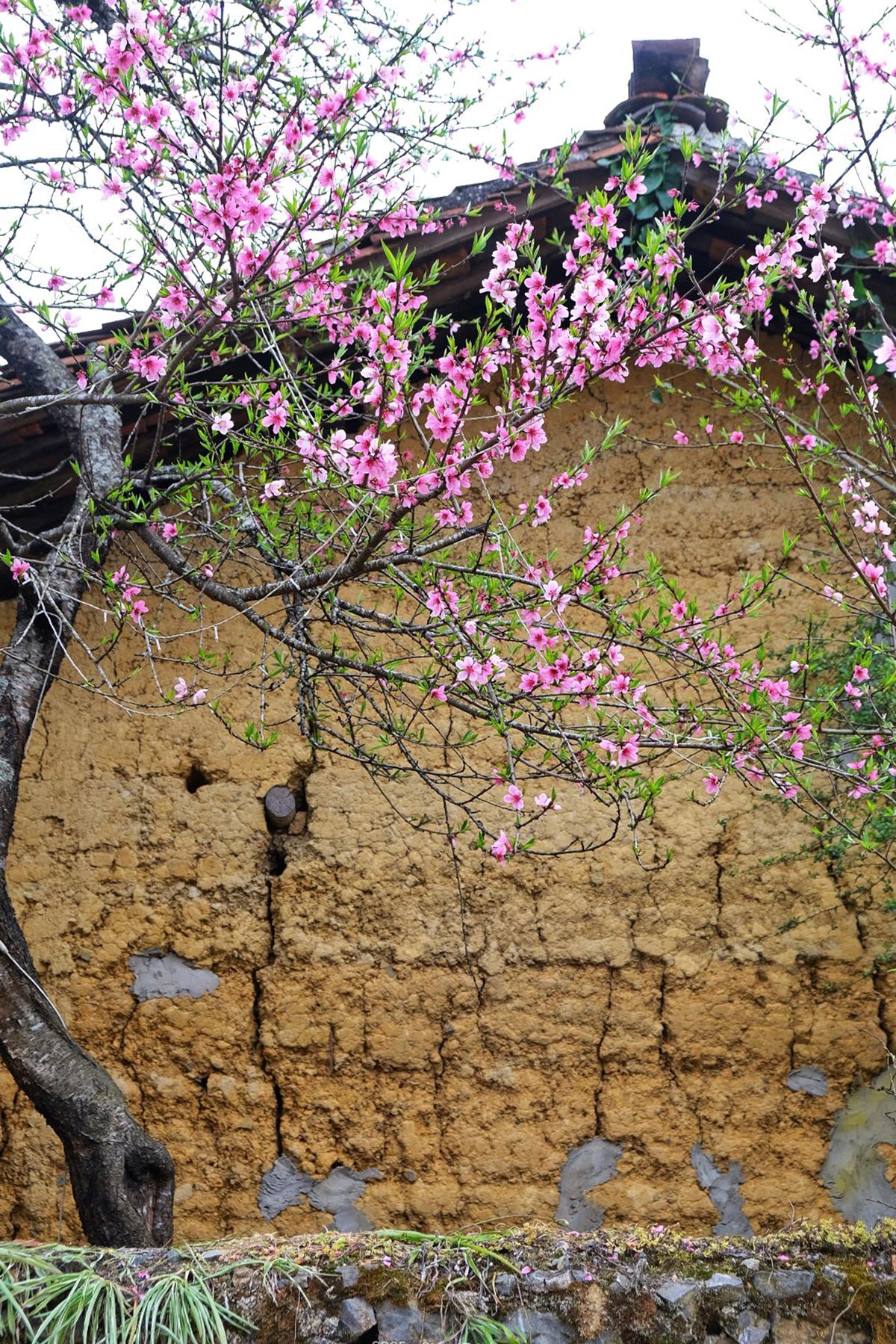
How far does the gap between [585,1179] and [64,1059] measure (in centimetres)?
177

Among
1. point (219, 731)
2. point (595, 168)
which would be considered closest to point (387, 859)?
point (219, 731)

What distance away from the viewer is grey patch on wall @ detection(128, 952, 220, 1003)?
3943 millimetres

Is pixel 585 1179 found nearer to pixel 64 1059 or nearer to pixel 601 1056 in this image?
pixel 601 1056

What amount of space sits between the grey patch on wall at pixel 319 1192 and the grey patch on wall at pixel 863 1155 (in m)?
1.52

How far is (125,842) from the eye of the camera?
4.12m

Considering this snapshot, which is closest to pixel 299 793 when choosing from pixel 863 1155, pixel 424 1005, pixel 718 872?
pixel 424 1005

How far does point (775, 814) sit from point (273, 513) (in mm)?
2099

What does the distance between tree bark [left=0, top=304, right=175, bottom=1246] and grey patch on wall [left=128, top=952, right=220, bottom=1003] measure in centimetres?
72

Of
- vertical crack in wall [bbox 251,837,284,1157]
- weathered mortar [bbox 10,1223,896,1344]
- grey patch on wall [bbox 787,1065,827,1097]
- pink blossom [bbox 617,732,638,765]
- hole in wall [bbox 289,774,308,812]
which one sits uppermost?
hole in wall [bbox 289,774,308,812]

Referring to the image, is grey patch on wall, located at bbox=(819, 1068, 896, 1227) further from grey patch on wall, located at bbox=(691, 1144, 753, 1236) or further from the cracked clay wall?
grey patch on wall, located at bbox=(691, 1144, 753, 1236)

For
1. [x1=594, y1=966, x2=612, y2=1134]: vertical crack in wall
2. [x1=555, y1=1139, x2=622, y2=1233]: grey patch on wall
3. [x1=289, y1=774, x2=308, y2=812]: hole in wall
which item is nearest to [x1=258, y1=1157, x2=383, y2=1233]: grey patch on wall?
[x1=555, y1=1139, x2=622, y2=1233]: grey patch on wall

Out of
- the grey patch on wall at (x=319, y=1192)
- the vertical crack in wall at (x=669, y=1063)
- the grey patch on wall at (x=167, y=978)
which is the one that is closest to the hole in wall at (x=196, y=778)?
the grey patch on wall at (x=167, y=978)

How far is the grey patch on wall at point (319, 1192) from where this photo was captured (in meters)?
3.73

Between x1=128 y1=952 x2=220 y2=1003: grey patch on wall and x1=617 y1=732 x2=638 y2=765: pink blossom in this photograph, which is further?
x1=128 y1=952 x2=220 y2=1003: grey patch on wall
